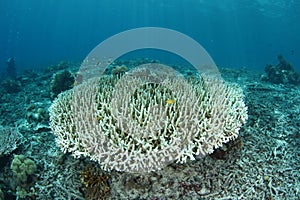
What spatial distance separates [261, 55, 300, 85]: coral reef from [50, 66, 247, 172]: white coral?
11.4m

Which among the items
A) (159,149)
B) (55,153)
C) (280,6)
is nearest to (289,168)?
(159,149)

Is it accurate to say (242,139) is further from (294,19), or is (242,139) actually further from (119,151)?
(294,19)

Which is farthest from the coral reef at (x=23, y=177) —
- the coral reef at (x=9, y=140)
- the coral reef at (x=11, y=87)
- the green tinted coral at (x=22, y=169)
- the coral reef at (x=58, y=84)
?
the coral reef at (x=11, y=87)

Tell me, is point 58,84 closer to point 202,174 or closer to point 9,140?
point 9,140

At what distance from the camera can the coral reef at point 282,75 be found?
48.6ft

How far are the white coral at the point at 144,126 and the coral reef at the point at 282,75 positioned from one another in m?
11.4

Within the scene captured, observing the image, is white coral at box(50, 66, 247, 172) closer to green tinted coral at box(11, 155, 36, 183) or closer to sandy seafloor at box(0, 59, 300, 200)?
sandy seafloor at box(0, 59, 300, 200)

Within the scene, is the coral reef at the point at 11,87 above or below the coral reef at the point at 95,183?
above

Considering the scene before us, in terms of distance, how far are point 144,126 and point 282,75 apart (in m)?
13.9

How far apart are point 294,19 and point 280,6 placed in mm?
12668

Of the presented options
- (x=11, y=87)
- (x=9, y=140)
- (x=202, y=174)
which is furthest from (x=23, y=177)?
(x=11, y=87)

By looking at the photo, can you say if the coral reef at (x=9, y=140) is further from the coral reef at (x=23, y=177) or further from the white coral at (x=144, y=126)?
the white coral at (x=144, y=126)

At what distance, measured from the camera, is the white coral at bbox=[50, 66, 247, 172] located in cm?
405

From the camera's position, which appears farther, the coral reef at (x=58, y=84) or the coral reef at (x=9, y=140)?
the coral reef at (x=58, y=84)
